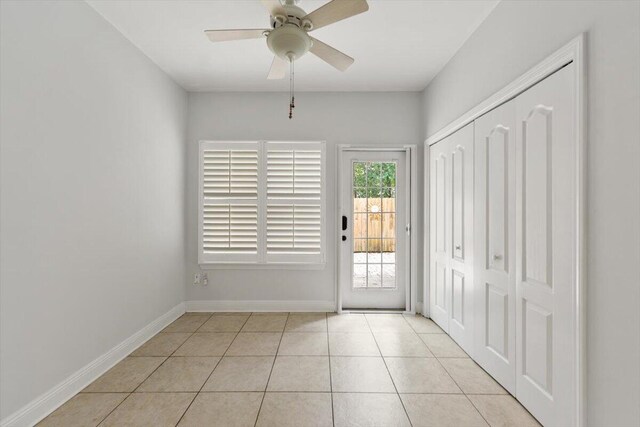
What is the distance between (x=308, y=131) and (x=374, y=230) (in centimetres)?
151

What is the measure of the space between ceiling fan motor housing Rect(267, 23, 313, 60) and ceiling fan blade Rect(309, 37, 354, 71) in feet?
0.48

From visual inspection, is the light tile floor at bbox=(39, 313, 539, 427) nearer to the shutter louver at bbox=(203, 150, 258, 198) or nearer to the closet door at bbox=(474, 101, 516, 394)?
the closet door at bbox=(474, 101, 516, 394)

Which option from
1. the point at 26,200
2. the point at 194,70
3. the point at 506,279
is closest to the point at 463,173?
the point at 506,279

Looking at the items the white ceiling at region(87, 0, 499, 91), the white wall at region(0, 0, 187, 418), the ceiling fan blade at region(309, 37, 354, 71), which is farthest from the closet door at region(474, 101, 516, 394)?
the white wall at region(0, 0, 187, 418)

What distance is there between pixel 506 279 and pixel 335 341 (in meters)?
1.66

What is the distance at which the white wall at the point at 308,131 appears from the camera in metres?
4.10

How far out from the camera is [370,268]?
4.14 meters

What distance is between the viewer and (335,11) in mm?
1901

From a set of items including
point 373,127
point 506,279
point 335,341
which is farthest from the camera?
point 373,127

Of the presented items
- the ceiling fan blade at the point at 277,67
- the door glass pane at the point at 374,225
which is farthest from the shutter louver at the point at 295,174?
the ceiling fan blade at the point at 277,67

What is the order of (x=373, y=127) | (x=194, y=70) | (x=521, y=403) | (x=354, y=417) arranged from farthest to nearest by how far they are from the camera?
1. (x=373, y=127)
2. (x=194, y=70)
3. (x=521, y=403)
4. (x=354, y=417)

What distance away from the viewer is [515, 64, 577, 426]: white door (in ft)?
5.57
